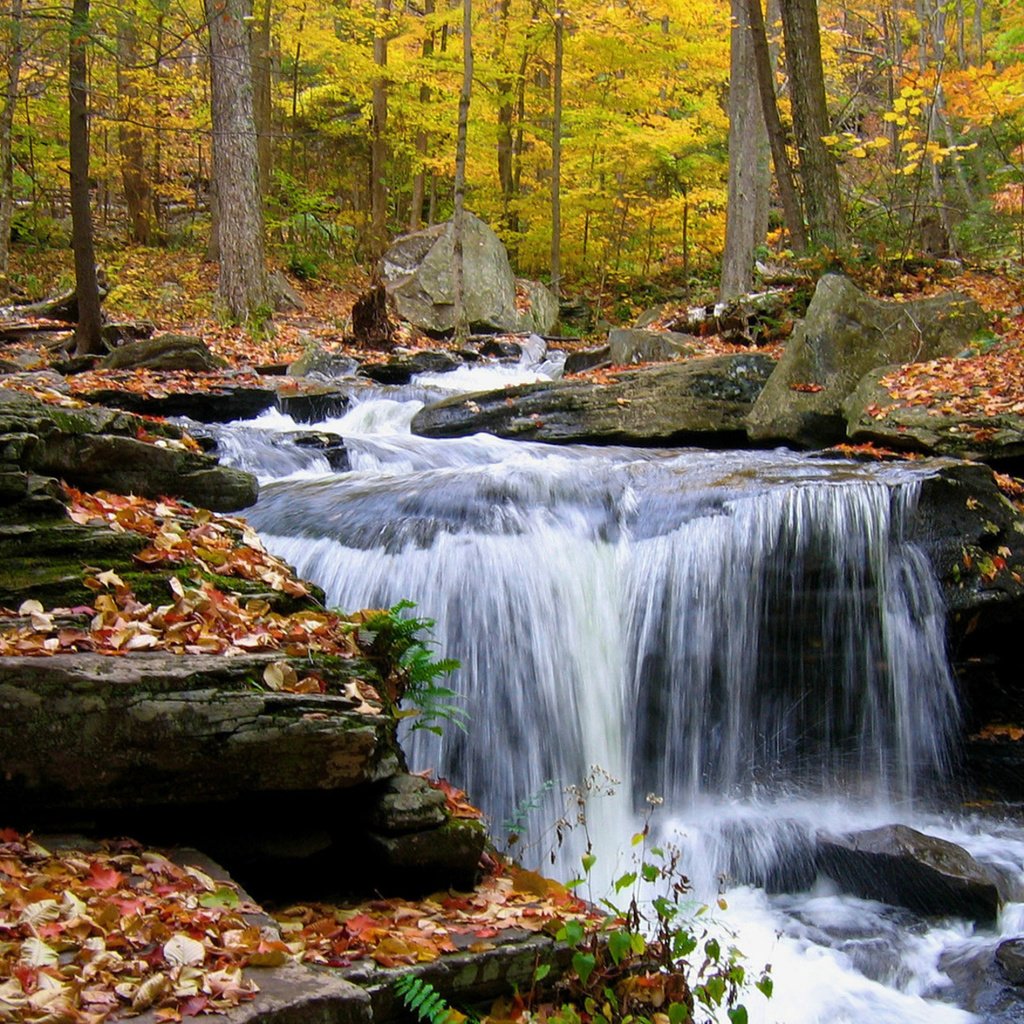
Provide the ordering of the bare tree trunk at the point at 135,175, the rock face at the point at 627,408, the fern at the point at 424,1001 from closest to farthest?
A: the fern at the point at 424,1001, the rock face at the point at 627,408, the bare tree trunk at the point at 135,175

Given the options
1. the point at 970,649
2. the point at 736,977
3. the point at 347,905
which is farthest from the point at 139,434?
the point at 970,649

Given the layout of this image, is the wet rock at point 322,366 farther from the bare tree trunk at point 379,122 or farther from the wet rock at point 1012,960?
the wet rock at point 1012,960

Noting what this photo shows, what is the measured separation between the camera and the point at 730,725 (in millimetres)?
6797

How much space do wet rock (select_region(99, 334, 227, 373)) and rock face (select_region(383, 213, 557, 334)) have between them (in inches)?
259

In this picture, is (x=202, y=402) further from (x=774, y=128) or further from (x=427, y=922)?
(x=774, y=128)

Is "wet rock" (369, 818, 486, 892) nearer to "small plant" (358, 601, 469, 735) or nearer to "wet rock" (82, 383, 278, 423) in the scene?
"small plant" (358, 601, 469, 735)

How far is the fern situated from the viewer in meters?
2.94

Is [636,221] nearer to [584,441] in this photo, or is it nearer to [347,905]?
[584,441]

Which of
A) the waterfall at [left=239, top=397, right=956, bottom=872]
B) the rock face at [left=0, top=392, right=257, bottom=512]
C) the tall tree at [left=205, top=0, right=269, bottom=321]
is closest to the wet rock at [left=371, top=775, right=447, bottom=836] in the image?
the waterfall at [left=239, top=397, right=956, bottom=872]

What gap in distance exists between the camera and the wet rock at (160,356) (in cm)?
1169

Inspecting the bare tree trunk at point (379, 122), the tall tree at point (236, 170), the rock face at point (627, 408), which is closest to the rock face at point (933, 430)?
the rock face at point (627, 408)

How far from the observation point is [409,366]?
46.8ft

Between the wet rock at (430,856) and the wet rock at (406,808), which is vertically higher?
the wet rock at (406,808)

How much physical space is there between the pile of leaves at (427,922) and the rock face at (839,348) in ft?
23.0
